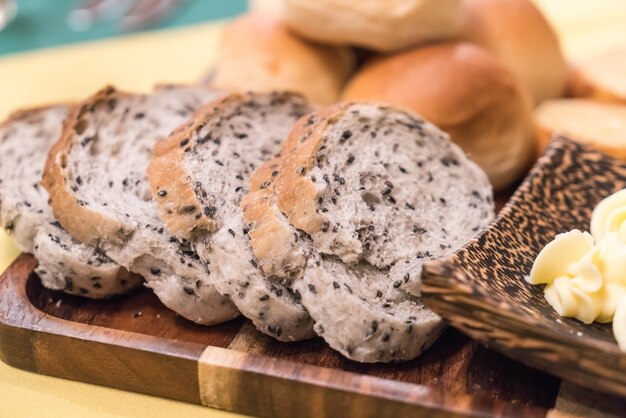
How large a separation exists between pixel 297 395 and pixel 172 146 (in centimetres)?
84

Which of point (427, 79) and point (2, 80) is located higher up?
point (427, 79)

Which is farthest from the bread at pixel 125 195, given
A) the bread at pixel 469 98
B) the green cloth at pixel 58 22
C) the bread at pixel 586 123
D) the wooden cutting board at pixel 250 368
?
the green cloth at pixel 58 22

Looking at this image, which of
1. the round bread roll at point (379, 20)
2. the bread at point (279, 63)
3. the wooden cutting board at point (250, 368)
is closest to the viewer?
the wooden cutting board at point (250, 368)

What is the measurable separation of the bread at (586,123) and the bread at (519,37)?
141 millimetres

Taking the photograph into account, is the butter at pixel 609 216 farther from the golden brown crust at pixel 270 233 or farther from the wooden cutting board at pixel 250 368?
A: the golden brown crust at pixel 270 233

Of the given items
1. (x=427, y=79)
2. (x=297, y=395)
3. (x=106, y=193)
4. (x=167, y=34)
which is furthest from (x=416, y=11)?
(x=167, y=34)

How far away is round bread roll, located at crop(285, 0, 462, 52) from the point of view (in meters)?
2.93

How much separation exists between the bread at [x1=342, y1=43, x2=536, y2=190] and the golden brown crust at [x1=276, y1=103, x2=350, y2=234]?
1.96ft

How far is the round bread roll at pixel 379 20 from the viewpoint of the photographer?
293 cm

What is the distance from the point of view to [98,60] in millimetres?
4164

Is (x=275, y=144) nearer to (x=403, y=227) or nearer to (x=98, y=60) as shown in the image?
(x=403, y=227)

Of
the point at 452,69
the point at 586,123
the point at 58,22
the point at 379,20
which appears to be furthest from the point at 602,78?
the point at 58,22

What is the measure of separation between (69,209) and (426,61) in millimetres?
1438

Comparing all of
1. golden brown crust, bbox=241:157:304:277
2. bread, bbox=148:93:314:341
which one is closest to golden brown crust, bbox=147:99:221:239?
bread, bbox=148:93:314:341
